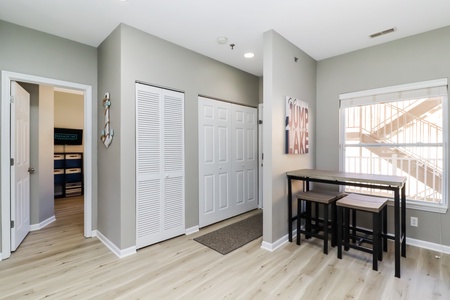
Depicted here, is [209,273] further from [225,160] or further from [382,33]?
[382,33]

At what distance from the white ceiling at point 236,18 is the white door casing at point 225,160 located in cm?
105

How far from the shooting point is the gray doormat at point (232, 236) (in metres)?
2.80

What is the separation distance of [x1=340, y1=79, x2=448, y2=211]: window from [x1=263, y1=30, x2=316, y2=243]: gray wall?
3.23ft

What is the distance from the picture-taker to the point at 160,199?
9.42 feet

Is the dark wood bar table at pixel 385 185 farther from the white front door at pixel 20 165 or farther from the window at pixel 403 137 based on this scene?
the white front door at pixel 20 165

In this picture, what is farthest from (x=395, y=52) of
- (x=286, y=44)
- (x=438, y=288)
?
(x=438, y=288)

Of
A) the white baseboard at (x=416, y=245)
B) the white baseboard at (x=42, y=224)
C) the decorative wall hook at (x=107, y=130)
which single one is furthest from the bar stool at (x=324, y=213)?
the white baseboard at (x=42, y=224)

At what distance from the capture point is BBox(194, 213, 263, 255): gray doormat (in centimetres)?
280

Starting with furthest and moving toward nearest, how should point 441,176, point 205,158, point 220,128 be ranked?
point 220,128
point 205,158
point 441,176

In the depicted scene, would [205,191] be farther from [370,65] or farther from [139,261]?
[370,65]

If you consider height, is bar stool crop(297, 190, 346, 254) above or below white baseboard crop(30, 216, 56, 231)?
above

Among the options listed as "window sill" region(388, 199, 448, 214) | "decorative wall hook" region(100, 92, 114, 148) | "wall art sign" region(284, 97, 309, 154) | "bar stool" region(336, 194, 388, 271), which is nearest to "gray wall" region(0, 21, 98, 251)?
"decorative wall hook" region(100, 92, 114, 148)

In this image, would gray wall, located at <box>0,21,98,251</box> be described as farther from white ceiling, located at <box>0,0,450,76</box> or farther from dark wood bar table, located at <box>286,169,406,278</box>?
dark wood bar table, located at <box>286,169,406,278</box>

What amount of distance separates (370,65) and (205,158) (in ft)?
8.64
